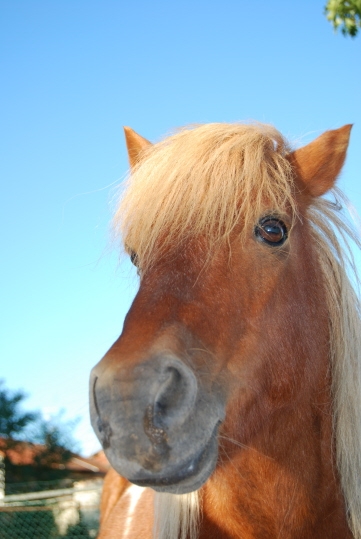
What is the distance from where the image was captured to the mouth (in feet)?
5.69

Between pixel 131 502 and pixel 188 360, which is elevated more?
pixel 188 360

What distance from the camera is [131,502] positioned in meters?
3.89

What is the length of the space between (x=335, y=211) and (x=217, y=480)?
1.53m

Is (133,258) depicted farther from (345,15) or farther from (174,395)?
(345,15)

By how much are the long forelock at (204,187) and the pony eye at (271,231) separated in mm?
47

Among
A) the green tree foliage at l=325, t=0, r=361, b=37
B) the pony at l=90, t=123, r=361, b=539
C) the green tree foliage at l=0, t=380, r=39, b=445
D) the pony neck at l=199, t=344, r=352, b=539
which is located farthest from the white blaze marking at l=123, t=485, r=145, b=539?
the green tree foliage at l=0, t=380, r=39, b=445

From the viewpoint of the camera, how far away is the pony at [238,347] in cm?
175

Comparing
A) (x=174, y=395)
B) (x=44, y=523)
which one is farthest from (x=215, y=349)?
(x=44, y=523)

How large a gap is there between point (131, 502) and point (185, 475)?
2.40 m

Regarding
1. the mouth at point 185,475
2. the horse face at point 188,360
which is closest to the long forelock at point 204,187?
the horse face at point 188,360

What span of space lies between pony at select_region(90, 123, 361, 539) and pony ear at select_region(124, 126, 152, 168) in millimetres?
263

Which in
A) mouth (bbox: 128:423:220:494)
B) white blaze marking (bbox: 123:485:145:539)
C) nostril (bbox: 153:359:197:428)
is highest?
nostril (bbox: 153:359:197:428)

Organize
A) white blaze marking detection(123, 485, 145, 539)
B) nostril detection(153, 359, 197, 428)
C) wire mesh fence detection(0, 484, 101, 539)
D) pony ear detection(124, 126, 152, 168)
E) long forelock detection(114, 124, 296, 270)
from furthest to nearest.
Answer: wire mesh fence detection(0, 484, 101, 539) < white blaze marking detection(123, 485, 145, 539) < pony ear detection(124, 126, 152, 168) < long forelock detection(114, 124, 296, 270) < nostril detection(153, 359, 197, 428)

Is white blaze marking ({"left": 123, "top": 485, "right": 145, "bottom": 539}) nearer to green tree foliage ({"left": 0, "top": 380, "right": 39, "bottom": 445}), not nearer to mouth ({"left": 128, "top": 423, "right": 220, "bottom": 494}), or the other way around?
mouth ({"left": 128, "top": 423, "right": 220, "bottom": 494})
